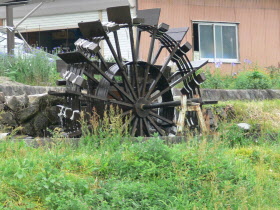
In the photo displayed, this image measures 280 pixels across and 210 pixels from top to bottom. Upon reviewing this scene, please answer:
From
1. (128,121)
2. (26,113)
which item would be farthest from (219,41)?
(128,121)

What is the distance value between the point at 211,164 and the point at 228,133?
3808 mm

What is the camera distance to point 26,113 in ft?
46.6

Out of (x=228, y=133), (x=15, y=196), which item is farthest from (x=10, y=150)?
(x=228, y=133)

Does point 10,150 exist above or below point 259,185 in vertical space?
above

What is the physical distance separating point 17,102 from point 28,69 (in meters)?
2.68

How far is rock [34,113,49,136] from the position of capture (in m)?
14.3

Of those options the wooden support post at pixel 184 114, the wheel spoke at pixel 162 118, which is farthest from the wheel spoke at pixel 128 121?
the wooden support post at pixel 184 114

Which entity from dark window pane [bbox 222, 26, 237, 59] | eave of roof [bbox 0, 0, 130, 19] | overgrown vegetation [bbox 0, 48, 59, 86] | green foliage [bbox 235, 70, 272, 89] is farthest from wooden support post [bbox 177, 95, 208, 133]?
dark window pane [bbox 222, 26, 237, 59]

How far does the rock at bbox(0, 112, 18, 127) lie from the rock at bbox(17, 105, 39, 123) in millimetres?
154

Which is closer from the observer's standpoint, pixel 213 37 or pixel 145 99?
pixel 145 99

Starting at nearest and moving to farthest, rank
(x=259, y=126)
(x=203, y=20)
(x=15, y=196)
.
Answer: (x=15, y=196) < (x=259, y=126) < (x=203, y=20)

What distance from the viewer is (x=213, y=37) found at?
80.9 ft

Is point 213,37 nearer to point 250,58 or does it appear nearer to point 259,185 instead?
point 250,58

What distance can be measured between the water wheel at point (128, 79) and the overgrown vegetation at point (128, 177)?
2802 millimetres
